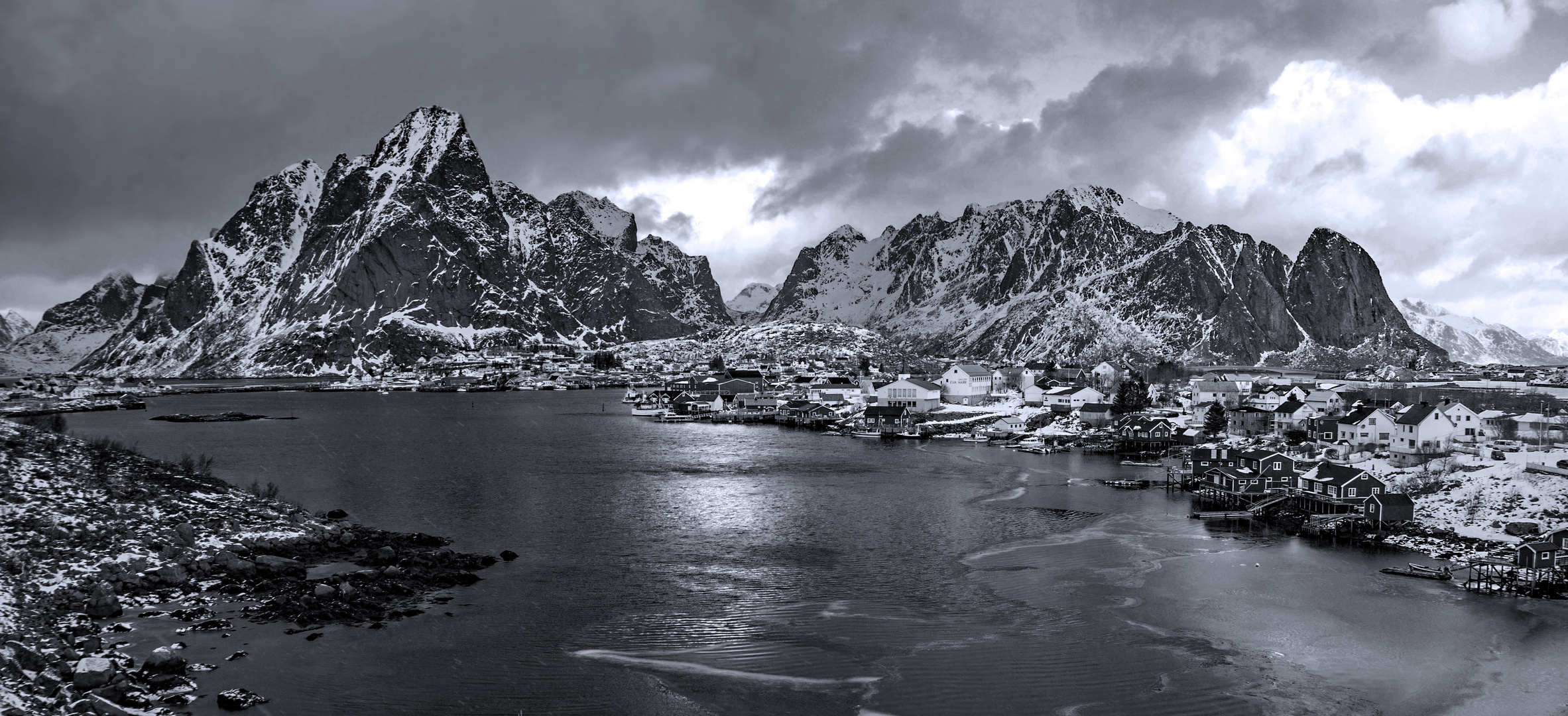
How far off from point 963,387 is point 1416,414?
44786mm

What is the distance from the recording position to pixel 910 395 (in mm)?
83562

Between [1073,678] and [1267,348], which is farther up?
[1267,348]

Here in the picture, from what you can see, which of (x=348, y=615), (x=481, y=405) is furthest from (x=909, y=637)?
(x=481, y=405)

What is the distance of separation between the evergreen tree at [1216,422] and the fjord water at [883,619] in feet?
69.6

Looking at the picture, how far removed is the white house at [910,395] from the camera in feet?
271

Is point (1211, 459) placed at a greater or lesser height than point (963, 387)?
lesser

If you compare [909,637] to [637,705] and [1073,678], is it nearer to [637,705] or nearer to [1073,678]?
[1073,678]

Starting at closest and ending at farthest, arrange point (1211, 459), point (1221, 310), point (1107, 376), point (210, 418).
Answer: point (1211, 459) → point (210, 418) → point (1107, 376) → point (1221, 310)

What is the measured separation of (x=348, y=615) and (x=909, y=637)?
12662 mm

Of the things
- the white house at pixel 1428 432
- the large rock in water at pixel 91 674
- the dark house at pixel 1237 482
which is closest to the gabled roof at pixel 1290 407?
the white house at pixel 1428 432

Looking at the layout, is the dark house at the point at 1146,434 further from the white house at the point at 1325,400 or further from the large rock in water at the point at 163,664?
the large rock in water at the point at 163,664

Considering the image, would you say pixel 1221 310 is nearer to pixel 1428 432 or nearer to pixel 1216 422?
pixel 1216 422

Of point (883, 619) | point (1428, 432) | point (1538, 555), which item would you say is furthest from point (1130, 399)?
point (883, 619)

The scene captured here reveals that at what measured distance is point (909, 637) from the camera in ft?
69.3
